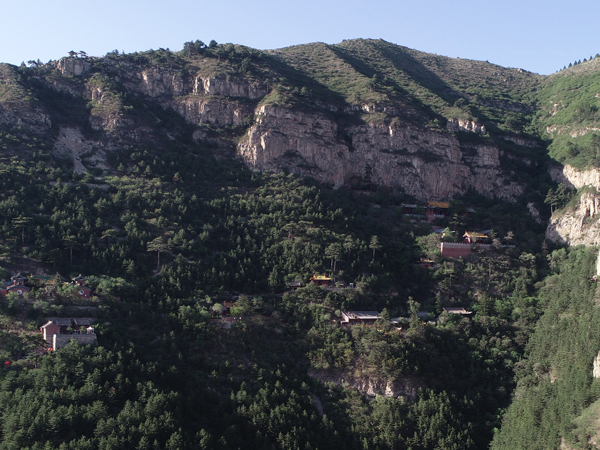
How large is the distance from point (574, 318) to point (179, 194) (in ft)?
133

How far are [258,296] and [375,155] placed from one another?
3344cm

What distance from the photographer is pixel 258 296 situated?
4741cm

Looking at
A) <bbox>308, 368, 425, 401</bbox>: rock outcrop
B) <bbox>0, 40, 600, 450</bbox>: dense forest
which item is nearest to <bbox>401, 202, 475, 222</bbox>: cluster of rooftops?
<bbox>0, 40, 600, 450</bbox>: dense forest

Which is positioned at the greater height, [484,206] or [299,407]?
[484,206]

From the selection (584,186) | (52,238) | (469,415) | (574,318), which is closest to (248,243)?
(52,238)

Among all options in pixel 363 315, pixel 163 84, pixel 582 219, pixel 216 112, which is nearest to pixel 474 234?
pixel 582 219

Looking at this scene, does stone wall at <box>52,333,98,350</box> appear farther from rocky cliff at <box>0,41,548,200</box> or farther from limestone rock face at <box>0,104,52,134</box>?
limestone rock face at <box>0,104,52,134</box>

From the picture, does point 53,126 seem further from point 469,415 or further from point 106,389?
point 469,415

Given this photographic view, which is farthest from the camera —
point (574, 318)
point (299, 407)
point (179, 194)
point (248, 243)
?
point (179, 194)

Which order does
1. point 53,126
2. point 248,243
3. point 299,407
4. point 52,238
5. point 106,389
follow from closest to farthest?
point 106,389
point 299,407
point 52,238
point 248,243
point 53,126

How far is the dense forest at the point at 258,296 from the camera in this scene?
3584 centimetres

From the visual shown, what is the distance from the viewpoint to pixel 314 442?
36469 millimetres

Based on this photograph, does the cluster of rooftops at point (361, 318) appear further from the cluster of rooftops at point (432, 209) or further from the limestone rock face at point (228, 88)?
the limestone rock face at point (228, 88)

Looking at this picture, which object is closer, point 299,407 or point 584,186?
point 299,407
